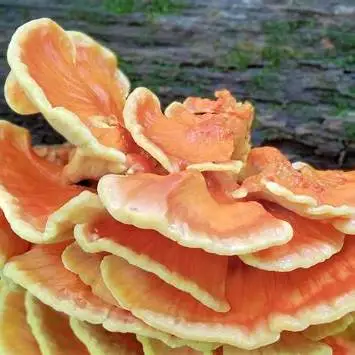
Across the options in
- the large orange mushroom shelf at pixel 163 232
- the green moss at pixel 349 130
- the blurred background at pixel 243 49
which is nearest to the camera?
the large orange mushroom shelf at pixel 163 232

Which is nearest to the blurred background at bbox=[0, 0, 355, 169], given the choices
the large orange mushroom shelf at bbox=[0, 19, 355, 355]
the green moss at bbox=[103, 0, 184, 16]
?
the green moss at bbox=[103, 0, 184, 16]

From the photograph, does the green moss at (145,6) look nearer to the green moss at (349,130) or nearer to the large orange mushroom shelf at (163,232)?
the large orange mushroom shelf at (163,232)

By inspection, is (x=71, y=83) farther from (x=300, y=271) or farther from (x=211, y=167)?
(x=300, y=271)

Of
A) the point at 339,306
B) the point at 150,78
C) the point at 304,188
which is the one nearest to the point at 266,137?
the point at 150,78

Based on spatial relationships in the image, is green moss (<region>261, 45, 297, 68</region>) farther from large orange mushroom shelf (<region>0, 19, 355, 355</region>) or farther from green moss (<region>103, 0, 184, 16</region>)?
large orange mushroom shelf (<region>0, 19, 355, 355</region>)

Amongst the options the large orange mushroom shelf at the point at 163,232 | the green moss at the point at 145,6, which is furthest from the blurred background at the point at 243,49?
the large orange mushroom shelf at the point at 163,232

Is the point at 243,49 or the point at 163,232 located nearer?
the point at 163,232

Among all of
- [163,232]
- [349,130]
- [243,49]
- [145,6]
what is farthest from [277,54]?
[163,232]

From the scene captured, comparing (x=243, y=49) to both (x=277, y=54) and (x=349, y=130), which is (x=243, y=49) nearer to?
(x=277, y=54)
